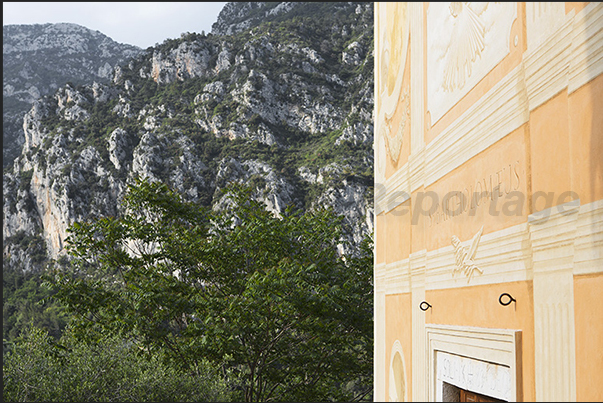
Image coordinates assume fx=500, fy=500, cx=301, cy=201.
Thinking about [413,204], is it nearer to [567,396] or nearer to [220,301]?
[567,396]

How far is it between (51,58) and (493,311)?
104 metres

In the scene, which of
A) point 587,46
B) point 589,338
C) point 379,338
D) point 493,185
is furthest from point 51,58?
point 589,338

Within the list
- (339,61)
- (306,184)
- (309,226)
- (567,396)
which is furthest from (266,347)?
(339,61)

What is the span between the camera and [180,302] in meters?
8.32

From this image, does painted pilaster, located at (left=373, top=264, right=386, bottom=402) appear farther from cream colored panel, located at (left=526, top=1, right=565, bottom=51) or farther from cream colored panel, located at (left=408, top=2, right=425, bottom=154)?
cream colored panel, located at (left=526, top=1, right=565, bottom=51)

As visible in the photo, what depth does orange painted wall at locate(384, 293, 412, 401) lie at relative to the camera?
4034 mm

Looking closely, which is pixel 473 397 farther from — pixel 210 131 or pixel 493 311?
pixel 210 131

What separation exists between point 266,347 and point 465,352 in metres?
6.16

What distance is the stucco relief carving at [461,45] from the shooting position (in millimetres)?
2723

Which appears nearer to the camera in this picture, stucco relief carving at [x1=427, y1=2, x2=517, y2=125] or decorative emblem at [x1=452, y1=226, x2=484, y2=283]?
stucco relief carving at [x1=427, y1=2, x2=517, y2=125]

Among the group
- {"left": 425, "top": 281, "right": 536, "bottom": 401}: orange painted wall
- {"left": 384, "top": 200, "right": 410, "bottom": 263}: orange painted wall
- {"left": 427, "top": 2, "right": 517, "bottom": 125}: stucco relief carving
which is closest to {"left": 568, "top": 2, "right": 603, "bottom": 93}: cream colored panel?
{"left": 427, "top": 2, "right": 517, "bottom": 125}: stucco relief carving
